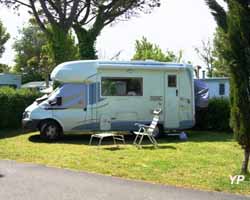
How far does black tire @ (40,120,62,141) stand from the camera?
15.2 meters

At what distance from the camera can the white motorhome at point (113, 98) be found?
15242mm

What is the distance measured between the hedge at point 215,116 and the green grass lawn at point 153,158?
175 centimetres

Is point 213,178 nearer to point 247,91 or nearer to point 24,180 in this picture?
point 247,91

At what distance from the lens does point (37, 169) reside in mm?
9727

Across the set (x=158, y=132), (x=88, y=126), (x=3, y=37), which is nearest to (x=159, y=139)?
(x=158, y=132)

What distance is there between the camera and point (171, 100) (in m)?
16.1

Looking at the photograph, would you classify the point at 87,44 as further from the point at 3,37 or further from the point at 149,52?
the point at 3,37

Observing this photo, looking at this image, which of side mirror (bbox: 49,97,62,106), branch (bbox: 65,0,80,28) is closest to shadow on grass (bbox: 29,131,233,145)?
side mirror (bbox: 49,97,62,106)

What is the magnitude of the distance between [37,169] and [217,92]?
92.0 ft

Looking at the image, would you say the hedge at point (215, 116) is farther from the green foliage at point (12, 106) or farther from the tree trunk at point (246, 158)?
the tree trunk at point (246, 158)

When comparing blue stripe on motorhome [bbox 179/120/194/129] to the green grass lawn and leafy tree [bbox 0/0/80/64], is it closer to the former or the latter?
the green grass lawn

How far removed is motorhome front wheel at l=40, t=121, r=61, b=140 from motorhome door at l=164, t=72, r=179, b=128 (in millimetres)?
3620

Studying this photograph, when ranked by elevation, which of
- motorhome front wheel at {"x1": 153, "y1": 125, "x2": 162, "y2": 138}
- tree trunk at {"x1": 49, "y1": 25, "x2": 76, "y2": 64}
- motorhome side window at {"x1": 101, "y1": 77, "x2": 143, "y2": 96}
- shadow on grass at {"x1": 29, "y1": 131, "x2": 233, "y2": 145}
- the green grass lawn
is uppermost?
tree trunk at {"x1": 49, "y1": 25, "x2": 76, "y2": 64}

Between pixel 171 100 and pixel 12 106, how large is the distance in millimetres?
6117
